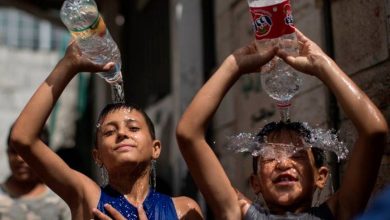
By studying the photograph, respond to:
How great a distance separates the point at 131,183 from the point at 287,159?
0.76m

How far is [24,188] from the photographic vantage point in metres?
3.89

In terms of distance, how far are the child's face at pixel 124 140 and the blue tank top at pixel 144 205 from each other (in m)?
0.13

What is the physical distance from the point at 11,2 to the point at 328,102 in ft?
22.2

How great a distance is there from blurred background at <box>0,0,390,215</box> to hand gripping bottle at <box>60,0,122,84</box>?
1391 mm

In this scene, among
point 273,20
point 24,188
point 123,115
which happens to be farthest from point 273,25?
point 24,188

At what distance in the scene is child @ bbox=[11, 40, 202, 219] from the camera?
2705 millimetres

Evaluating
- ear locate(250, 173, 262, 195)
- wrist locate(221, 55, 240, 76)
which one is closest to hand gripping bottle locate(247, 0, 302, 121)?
→ wrist locate(221, 55, 240, 76)

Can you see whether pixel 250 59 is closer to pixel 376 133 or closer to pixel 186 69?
pixel 376 133

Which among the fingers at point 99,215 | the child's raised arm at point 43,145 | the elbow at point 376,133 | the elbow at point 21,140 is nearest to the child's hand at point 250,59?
the elbow at point 376,133

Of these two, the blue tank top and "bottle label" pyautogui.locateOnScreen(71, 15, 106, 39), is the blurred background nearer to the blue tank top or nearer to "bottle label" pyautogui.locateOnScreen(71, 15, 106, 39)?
the blue tank top

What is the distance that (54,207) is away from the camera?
3818 mm

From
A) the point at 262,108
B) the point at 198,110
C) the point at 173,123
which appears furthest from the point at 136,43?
the point at 198,110

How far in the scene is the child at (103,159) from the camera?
2.71m

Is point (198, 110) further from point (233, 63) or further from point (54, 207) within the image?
point (54, 207)
